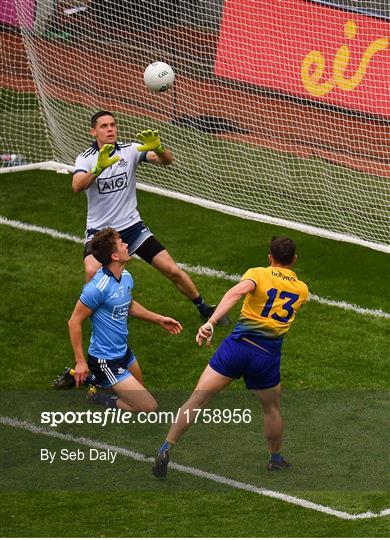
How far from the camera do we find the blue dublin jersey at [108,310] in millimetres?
10375

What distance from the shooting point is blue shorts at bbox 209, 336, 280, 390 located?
9.48m

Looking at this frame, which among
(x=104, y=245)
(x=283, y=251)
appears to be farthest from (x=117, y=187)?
(x=283, y=251)

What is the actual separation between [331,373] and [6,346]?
310 cm

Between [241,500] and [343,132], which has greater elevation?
[241,500]

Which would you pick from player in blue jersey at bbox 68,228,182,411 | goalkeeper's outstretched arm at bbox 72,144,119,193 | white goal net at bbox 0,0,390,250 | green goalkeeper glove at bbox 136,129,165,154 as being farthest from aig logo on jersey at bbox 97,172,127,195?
white goal net at bbox 0,0,390,250

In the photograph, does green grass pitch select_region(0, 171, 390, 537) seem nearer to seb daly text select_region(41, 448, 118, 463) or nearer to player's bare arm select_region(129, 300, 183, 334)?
seb daly text select_region(41, 448, 118, 463)

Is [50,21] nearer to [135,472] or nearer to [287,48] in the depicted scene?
[287,48]

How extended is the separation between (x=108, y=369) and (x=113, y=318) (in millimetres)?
429

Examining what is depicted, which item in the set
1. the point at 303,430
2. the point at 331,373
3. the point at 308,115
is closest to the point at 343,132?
the point at 308,115

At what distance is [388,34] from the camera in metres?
15.5

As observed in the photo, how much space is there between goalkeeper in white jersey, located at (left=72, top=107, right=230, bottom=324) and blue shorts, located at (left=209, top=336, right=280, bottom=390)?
2571mm

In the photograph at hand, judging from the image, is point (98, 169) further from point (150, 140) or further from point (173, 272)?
point (173, 272)

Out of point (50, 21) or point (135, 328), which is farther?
point (50, 21)

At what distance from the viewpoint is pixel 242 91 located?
1662 cm
